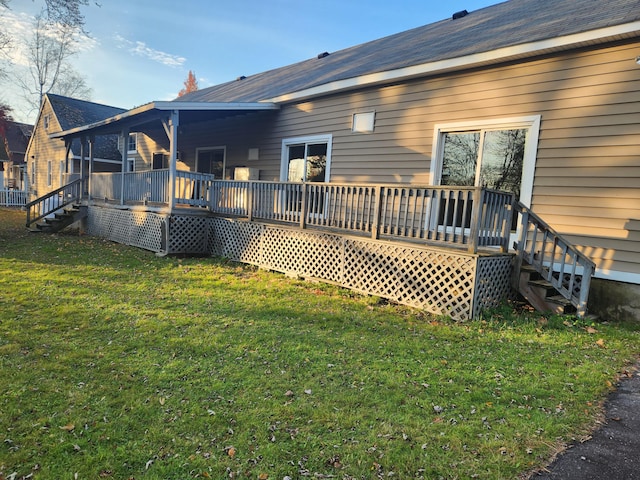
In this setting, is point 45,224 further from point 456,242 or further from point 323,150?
point 456,242

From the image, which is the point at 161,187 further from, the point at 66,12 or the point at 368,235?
the point at 368,235

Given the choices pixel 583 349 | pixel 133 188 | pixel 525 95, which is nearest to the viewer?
pixel 583 349

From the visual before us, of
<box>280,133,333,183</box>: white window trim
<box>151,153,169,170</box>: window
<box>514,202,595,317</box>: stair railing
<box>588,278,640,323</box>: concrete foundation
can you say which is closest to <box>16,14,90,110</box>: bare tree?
<box>151,153,169,170</box>: window

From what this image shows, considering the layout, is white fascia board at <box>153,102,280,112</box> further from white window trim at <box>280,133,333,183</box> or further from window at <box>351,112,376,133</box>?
window at <box>351,112,376,133</box>

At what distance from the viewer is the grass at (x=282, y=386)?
2.52 metres

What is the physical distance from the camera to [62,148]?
944 inches

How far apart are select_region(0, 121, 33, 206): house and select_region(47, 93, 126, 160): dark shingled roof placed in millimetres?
10921

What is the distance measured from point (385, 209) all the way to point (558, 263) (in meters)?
2.77

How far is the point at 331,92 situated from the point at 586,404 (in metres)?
8.09

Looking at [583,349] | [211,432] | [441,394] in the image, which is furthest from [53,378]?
[583,349]

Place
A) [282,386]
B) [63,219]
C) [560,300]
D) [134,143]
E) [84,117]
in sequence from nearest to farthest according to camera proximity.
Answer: [282,386], [560,300], [63,219], [134,143], [84,117]

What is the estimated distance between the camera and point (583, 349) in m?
4.54

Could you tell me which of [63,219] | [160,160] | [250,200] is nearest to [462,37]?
[250,200]

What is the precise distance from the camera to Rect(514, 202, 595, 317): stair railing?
5496mm
